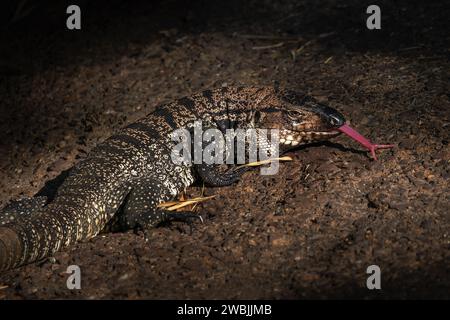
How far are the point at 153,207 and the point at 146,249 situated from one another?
0.67 metres

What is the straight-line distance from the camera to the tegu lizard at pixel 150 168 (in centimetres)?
560

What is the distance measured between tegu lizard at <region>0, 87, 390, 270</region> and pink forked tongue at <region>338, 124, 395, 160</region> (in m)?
0.01

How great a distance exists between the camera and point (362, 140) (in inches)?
233

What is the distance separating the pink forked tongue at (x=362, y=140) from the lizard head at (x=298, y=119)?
87mm

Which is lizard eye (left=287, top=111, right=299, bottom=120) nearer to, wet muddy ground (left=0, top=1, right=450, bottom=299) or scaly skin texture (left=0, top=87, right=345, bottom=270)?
scaly skin texture (left=0, top=87, right=345, bottom=270)

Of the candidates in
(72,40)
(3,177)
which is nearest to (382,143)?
(3,177)

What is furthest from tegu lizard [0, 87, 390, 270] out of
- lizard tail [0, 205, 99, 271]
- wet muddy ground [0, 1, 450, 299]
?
wet muddy ground [0, 1, 450, 299]

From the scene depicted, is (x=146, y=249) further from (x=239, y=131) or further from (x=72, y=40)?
(x=72, y=40)

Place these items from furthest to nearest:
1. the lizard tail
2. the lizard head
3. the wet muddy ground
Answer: the lizard head
the lizard tail
the wet muddy ground

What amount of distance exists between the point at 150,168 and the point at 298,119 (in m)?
1.54

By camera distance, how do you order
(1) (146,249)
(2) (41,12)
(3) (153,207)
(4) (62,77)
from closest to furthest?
(1) (146,249)
(3) (153,207)
(4) (62,77)
(2) (41,12)

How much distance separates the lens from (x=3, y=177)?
6.89m

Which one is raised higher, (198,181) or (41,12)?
(41,12)

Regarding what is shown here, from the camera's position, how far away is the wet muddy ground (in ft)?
15.4
